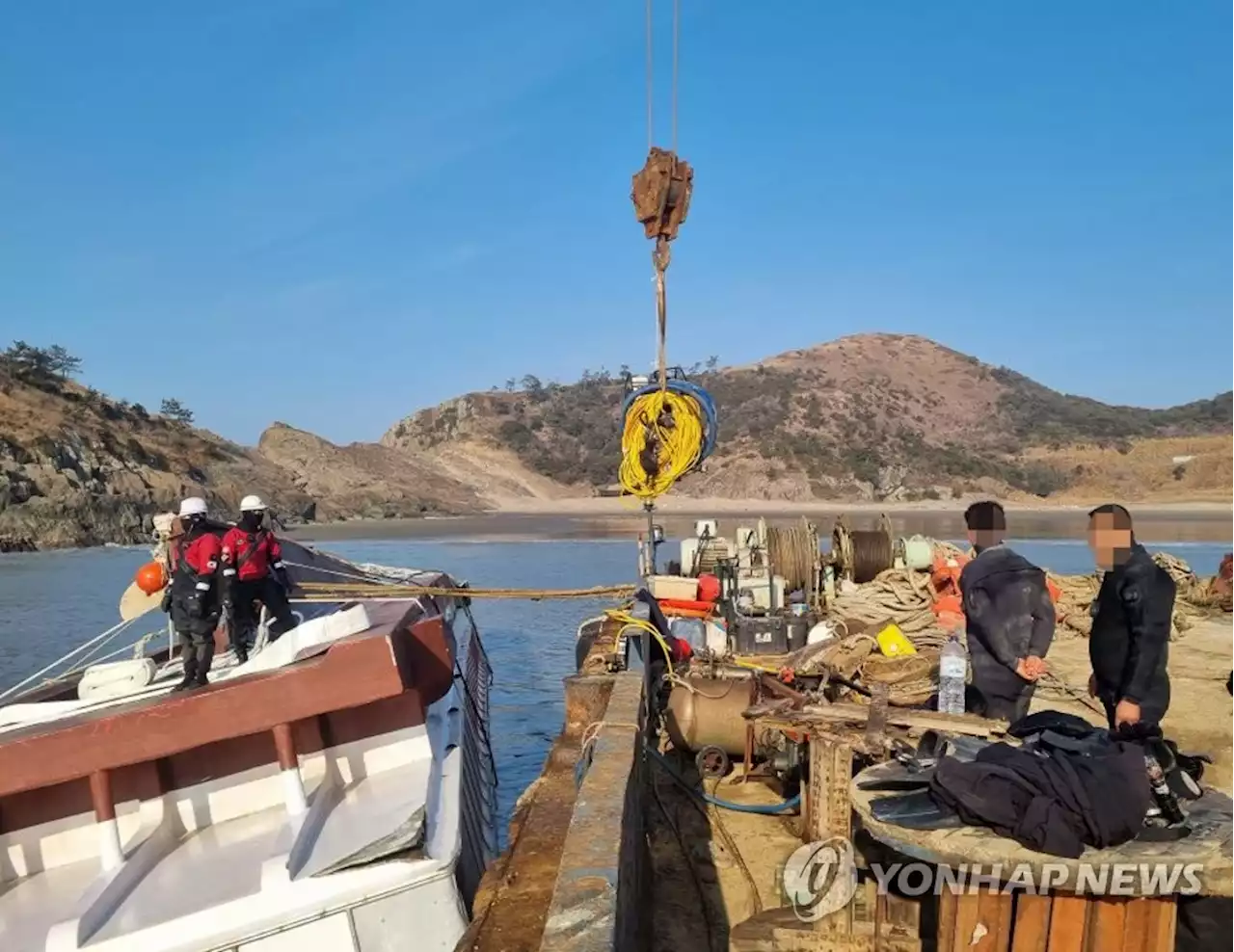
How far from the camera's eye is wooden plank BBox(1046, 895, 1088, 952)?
8.96ft

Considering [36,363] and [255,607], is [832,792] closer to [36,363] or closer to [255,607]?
[255,607]

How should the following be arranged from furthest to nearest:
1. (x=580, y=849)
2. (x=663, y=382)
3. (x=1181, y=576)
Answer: (x=1181, y=576), (x=663, y=382), (x=580, y=849)

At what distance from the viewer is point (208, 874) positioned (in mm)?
4711

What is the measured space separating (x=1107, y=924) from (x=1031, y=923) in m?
0.22

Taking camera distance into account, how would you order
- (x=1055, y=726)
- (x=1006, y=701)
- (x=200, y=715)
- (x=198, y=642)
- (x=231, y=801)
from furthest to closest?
1. (x=198, y=642)
2. (x=231, y=801)
3. (x=200, y=715)
4. (x=1006, y=701)
5. (x=1055, y=726)

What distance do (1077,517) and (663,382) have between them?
43.2m

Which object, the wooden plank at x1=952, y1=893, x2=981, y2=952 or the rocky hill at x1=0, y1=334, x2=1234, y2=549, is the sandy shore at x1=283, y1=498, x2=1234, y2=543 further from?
the wooden plank at x1=952, y1=893, x2=981, y2=952

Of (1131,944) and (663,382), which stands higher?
(663,382)

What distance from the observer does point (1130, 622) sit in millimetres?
3918

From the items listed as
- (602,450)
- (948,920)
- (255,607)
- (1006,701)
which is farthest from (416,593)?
(602,450)

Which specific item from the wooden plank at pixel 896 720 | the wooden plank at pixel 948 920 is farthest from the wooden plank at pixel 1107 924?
the wooden plank at pixel 896 720

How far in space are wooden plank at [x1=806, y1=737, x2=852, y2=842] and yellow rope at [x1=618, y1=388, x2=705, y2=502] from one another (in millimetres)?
3438

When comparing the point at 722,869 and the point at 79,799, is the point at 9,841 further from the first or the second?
the point at 722,869

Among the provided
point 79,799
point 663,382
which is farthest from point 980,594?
point 79,799
